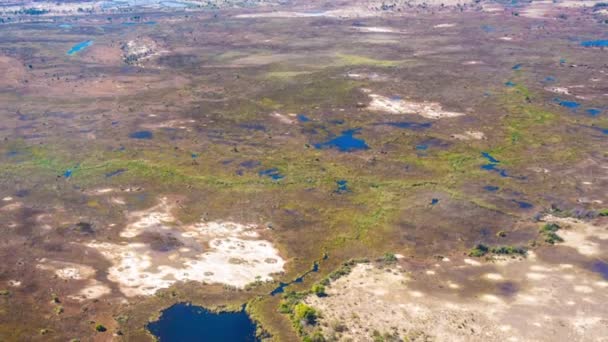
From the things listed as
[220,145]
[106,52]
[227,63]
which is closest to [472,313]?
[220,145]

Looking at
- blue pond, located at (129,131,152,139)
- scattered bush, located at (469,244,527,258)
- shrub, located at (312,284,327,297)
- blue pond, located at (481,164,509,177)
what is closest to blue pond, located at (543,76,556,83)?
blue pond, located at (481,164,509,177)

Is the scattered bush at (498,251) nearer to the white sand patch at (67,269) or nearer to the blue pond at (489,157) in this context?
the blue pond at (489,157)

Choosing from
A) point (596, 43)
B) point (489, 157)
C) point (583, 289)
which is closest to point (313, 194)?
point (489, 157)

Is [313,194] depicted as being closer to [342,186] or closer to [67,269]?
[342,186]

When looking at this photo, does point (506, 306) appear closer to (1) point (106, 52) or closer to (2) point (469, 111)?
(2) point (469, 111)

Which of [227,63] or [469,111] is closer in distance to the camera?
[469,111]

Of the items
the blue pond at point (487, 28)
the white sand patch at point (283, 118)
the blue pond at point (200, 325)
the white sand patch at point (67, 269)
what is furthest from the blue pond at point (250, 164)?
the blue pond at point (487, 28)
